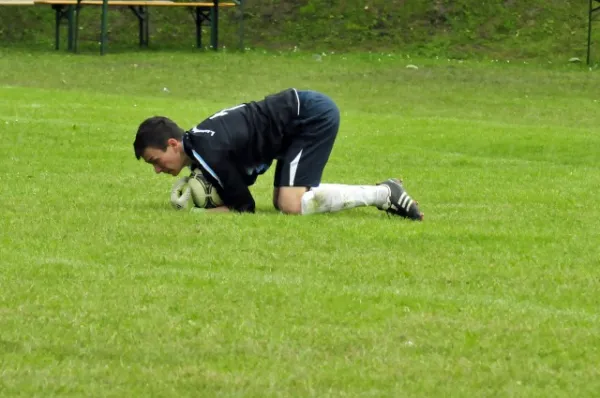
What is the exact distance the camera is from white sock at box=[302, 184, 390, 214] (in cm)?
800

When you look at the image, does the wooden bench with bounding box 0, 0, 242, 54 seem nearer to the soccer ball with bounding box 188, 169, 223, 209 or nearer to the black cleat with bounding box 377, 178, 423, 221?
the soccer ball with bounding box 188, 169, 223, 209

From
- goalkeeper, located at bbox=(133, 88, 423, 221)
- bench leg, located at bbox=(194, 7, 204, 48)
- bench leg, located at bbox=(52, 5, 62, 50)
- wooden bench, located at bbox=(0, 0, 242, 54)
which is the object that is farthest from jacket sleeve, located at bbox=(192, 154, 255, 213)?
bench leg, located at bbox=(194, 7, 204, 48)

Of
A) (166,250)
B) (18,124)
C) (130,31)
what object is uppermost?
(166,250)

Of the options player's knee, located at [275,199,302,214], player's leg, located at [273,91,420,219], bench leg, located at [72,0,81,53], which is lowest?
bench leg, located at [72,0,81,53]

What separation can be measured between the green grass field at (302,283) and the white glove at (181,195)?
9.7 inches

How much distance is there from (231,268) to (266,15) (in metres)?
27.6

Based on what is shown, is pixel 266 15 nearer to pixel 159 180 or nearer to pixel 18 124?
pixel 18 124

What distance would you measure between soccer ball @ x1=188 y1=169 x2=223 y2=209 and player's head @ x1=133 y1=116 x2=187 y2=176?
124 mm

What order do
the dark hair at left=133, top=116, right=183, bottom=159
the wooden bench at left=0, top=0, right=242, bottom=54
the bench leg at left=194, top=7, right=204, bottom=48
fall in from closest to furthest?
the dark hair at left=133, top=116, right=183, bottom=159
the wooden bench at left=0, top=0, right=242, bottom=54
the bench leg at left=194, top=7, right=204, bottom=48

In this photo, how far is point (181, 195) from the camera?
8086 millimetres

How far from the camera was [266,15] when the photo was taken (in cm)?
3331

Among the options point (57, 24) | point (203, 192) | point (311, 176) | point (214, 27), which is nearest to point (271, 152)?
point (311, 176)

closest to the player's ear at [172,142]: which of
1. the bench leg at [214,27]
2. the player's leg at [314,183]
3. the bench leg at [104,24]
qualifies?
the player's leg at [314,183]

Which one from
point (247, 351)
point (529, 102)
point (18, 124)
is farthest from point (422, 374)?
point (529, 102)
